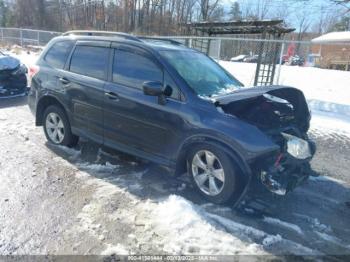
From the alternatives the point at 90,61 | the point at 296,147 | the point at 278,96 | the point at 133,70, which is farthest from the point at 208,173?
the point at 90,61

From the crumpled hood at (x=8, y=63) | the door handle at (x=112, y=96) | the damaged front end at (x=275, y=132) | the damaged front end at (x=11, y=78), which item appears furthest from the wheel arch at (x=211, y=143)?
the crumpled hood at (x=8, y=63)

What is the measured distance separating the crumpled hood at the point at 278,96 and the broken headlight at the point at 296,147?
578mm

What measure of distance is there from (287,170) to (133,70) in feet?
7.63

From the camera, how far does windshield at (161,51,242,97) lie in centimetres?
445

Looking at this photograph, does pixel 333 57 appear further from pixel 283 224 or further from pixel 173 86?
pixel 283 224

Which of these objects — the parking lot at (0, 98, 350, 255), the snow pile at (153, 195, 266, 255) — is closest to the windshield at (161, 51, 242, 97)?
the parking lot at (0, 98, 350, 255)

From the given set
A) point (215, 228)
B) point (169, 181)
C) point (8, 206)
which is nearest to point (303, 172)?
point (215, 228)

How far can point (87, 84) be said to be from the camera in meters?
5.11

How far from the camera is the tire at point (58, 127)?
5.65 m

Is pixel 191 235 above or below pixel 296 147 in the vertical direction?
below

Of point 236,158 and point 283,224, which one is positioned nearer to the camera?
point 283,224

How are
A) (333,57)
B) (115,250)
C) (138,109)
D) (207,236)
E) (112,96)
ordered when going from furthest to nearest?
(333,57)
(112,96)
(138,109)
(207,236)
(115,250)

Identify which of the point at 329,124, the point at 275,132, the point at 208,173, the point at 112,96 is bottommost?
the point at 329,124

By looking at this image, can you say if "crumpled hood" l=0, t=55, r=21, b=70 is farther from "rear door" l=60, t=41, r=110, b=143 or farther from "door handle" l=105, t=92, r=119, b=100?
"door handle" l=105, t=92, r=119, b=100
